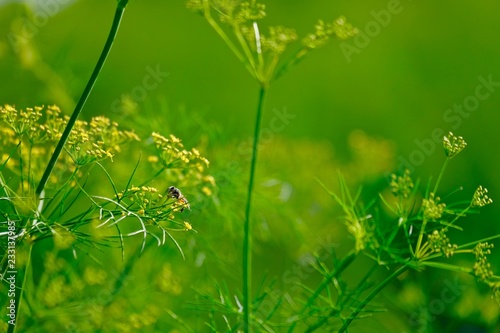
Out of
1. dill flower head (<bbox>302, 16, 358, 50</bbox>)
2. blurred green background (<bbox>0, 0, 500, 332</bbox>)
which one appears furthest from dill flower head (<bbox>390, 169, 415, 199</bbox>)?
blurred green background (<bbox>0, 0, 500, 332</bbox>)

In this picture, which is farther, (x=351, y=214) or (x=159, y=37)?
(x=159, y=37)

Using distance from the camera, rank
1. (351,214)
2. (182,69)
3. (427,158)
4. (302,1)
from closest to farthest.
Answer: (351,214) < (427,158) < (182,69) < (302,1)

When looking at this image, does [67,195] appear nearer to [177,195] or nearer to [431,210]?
[177,195]

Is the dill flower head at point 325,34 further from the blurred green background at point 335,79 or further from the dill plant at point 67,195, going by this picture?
the blurred green background at point 335,79

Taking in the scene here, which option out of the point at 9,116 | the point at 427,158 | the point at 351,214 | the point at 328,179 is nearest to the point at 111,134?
the point at 9,116

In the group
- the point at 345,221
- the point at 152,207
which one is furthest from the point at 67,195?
the point at 345,221

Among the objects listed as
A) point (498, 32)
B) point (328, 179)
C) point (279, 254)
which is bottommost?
point (279, 254)

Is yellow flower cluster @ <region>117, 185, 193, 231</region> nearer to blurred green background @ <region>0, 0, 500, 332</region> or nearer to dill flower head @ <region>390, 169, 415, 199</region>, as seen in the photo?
dill flower head @ <region>390, 169, 415, 199</region>

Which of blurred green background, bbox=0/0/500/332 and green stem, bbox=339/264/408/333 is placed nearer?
green stem, bbox=339/264/408/333

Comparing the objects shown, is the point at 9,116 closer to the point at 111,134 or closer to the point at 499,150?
the point at 111,134
